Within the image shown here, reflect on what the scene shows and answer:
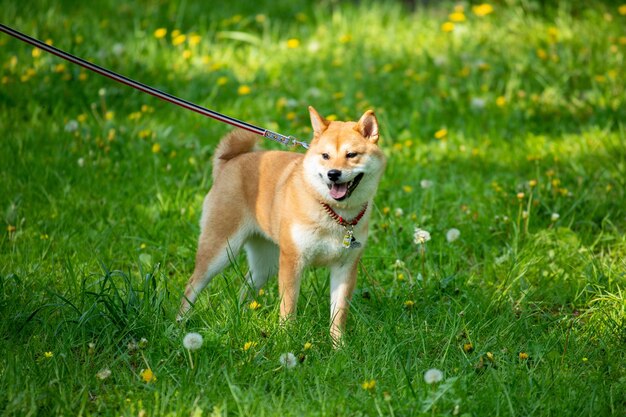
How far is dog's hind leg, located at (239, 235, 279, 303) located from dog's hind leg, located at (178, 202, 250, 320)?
29cm

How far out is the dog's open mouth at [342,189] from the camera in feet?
12.4

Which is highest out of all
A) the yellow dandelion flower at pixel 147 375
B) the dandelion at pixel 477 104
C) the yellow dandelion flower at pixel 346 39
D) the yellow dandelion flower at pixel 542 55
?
the yellow dandelion flower at pixel 542 55

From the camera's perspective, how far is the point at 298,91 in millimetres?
7098

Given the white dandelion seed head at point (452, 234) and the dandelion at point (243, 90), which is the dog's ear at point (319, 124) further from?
the dandelion at point (243, 90)

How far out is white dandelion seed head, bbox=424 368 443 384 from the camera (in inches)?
130

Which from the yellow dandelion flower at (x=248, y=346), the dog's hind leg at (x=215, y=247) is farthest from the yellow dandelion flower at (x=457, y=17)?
the yellow dandelion flower at (x=248, y=346)

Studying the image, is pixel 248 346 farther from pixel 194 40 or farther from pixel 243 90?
pixel 194 40

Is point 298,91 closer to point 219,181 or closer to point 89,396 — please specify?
point 219,181

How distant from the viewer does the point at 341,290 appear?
4012mm

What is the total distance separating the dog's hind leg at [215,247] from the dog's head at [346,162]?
1.99 feet

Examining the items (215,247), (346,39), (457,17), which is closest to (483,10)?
(457,17)

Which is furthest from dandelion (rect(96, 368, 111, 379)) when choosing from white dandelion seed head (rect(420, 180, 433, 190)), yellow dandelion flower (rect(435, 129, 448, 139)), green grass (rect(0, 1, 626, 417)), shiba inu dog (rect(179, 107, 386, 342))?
yellow dandelion flower (rect(435, 129, 448, 139))

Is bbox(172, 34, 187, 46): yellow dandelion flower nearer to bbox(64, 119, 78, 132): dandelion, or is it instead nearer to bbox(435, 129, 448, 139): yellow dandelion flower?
bbox(64, 119, 78, 132): dandelion

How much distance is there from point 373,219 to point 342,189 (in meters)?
1.50
